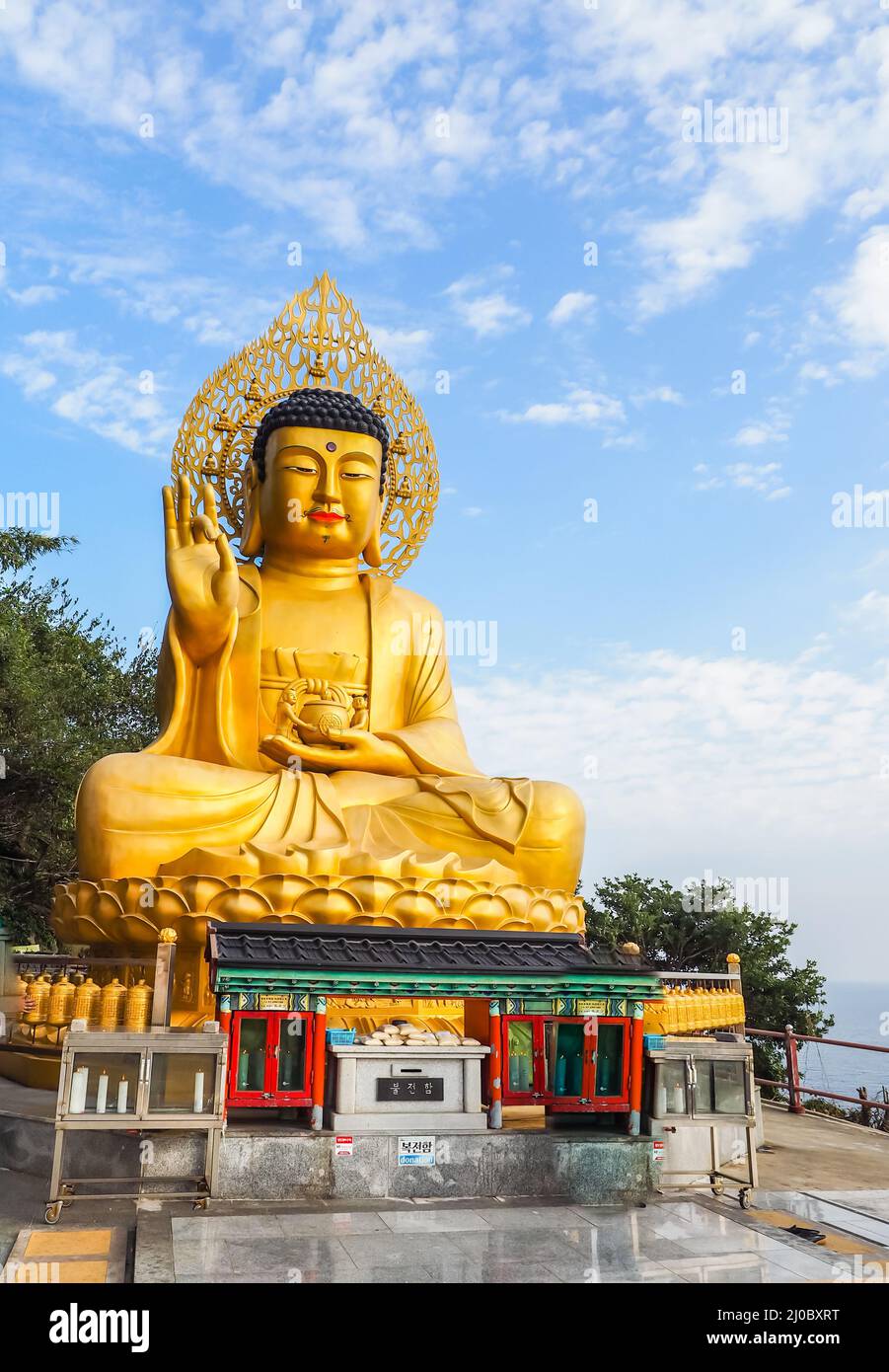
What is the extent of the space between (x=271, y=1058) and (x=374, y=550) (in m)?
6.08

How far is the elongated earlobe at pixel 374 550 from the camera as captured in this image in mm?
10398

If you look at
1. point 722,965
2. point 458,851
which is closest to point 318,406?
point 458,851

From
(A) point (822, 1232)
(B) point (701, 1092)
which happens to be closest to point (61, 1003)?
(B) point (701, 1092)

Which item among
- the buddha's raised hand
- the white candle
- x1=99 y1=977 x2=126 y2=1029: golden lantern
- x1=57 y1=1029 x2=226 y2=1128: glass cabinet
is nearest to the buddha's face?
the buddha's raised hand

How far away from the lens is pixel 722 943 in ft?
46.5

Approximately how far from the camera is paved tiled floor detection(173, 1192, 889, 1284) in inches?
151

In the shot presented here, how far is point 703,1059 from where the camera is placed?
219 inches

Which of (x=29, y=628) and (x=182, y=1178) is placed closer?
(x=182, y=1178)

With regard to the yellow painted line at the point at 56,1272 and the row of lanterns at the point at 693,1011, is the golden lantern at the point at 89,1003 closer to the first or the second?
the yellow painted line at the point at 56,1272

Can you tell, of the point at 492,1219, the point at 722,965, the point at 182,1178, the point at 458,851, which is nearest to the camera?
the point at 492,1219

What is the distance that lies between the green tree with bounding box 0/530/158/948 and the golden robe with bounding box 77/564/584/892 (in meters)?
5.75

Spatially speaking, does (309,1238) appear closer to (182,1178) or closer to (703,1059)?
(182,1178)

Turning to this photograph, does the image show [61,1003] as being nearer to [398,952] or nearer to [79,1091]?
[79,1091]

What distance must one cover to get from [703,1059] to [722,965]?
924 cm
